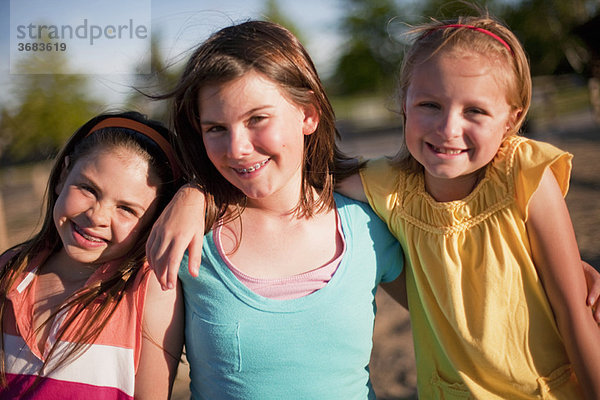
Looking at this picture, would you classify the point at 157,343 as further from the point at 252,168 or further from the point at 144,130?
the point at 144,130

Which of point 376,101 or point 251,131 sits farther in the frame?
point 376,101

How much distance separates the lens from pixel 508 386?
5.33ft

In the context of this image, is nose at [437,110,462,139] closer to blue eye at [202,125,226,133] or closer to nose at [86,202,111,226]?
blue eye at [202,125,226,133]

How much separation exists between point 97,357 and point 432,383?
1.16 metres

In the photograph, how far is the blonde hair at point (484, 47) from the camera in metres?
1.58

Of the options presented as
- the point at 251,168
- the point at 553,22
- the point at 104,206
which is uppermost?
the point at 553,22

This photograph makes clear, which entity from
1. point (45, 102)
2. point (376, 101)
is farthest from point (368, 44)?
point (45, 102)

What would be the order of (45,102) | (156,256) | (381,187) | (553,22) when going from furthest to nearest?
(553,22), (45,102), (381,187), (156,256)

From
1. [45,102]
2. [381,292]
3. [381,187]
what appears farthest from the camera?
[45,102]

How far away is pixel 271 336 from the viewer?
1.58 m

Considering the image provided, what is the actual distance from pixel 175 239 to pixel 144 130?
0.55m

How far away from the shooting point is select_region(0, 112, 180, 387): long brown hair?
163cm

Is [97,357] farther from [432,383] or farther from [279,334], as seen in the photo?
[432,383]

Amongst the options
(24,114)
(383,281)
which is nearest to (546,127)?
(24,114)
